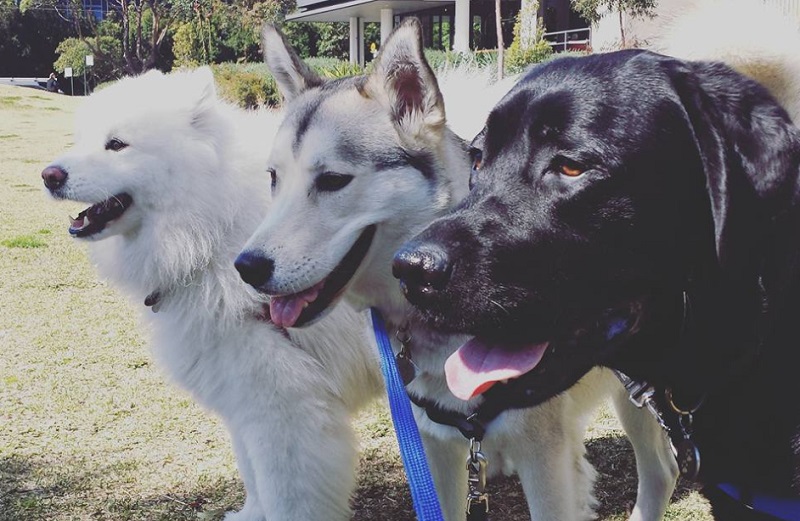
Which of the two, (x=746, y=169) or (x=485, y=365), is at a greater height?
(x=746, y=169)

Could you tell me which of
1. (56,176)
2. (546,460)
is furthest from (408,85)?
(56,176)

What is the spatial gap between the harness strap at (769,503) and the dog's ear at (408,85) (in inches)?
→ 52.7

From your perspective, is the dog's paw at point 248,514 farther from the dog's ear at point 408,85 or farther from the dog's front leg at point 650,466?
the dog's ear at point 408,85

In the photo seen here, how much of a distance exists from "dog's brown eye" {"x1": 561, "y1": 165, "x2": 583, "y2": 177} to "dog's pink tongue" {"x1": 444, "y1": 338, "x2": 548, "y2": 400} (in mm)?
380

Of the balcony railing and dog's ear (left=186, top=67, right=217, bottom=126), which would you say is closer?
dog's ear (left=186, top=67, right=217, bottom=126)

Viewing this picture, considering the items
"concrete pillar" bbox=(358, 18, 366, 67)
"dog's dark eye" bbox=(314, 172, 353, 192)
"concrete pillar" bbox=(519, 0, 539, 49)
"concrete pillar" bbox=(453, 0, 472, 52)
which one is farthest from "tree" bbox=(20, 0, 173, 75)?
"dog's dark eye" bbox=(314, 172, 353, 192)

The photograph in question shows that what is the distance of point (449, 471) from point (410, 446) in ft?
2.41

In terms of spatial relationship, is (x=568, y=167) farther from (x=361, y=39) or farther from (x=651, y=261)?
(x=361, y=39)

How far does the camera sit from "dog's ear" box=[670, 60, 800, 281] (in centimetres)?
148

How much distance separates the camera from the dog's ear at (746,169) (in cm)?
148

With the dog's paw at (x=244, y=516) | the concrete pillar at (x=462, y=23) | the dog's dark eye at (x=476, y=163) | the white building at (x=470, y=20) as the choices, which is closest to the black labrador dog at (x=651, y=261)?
the dog's dark eye at (x=476, y=163)

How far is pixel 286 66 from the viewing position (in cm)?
277

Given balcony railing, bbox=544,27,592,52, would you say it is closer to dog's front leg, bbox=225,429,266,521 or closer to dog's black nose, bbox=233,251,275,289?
dog's front leg, bbox=225,429,266,521

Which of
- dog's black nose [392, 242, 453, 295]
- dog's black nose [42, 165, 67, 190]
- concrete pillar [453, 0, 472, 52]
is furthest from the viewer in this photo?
concrete pillar [453, 0, 472, 52]
